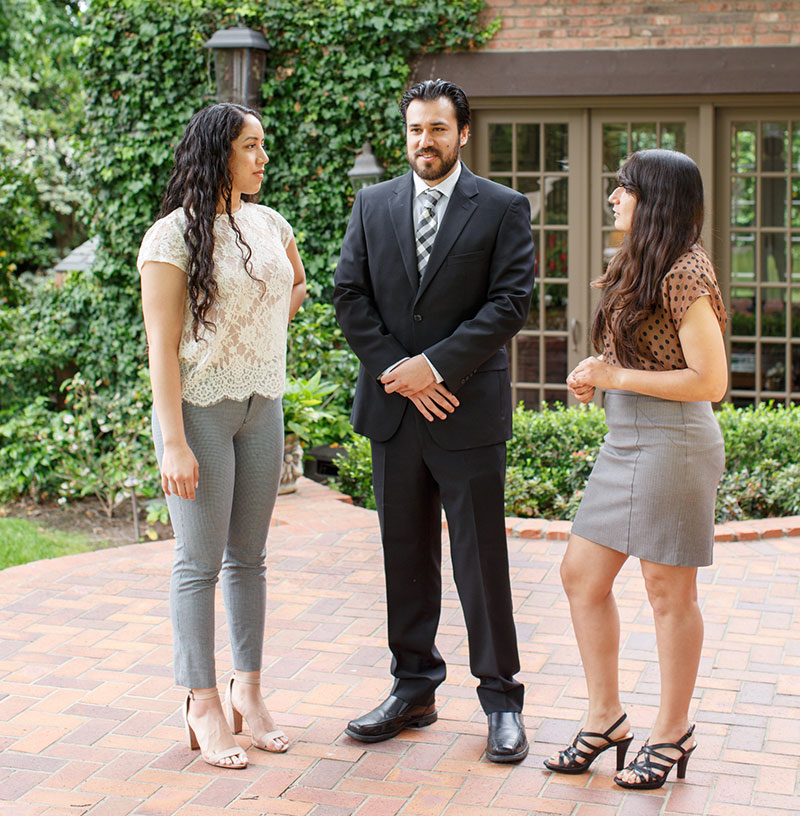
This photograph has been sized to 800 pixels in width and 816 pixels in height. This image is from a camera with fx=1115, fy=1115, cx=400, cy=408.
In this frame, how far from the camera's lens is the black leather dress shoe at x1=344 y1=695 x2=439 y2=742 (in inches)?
134

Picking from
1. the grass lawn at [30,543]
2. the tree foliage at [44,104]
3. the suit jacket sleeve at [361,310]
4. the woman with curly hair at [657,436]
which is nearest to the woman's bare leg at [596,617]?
the woman with curly hair at [657,436]

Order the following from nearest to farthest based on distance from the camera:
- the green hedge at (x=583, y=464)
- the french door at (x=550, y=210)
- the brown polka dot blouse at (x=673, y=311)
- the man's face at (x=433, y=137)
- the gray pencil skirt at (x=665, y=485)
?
the brown polka dot blouse at (x=673, y=311) < the gray pencil skirt at (x=665, y=485) < the man's face at (x=433, y=137) < the green hedge at (x=583, y=464) < the french door at (x=550, y=210)

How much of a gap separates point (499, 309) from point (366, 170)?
15.1ft

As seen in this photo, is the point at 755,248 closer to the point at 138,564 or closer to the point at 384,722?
the point at 138,564

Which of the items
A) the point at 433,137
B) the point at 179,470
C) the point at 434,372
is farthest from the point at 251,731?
the point at 433,137

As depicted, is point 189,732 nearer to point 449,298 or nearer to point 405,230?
point 449,298

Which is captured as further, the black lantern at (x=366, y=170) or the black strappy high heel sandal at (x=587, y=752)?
the black lantern at (x=366, y=170)

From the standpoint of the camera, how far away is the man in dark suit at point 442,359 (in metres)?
3.22

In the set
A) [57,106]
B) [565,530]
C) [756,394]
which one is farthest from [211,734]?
[57,106]

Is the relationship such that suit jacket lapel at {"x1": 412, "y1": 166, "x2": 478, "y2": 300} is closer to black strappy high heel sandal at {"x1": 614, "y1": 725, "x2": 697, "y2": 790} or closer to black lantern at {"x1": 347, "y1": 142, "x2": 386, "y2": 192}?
black strappy high heel sandal at {"x1": 614, "y1": 725, "x2": 697, "y2": 790}

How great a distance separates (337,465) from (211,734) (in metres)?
3.69

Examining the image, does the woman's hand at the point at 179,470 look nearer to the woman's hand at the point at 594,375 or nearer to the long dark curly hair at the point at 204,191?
the long dark curly hair at the point at 204,191

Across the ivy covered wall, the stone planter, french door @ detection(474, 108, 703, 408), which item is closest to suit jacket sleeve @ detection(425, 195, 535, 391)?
the stone planter

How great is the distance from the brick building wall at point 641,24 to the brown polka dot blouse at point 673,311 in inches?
202
